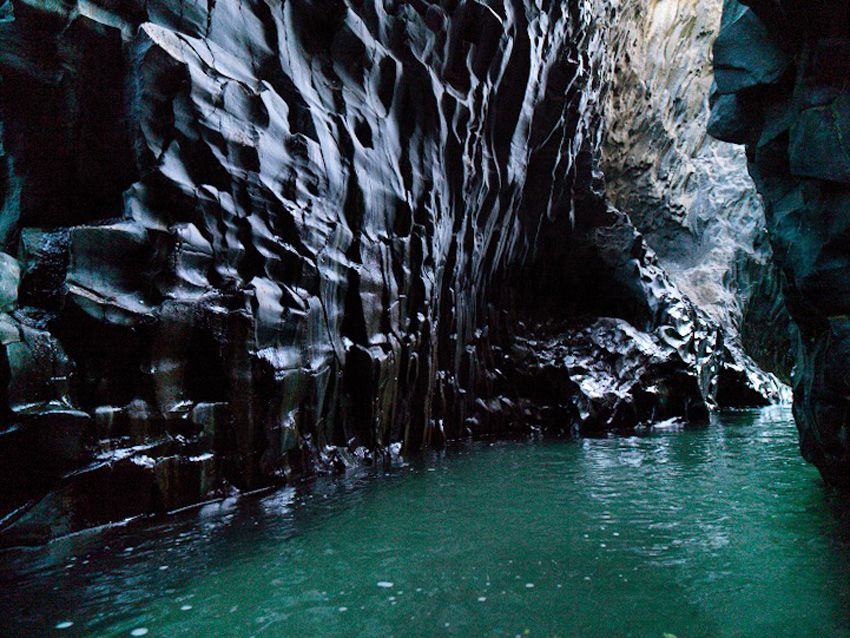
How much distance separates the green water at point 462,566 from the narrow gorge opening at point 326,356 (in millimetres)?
37

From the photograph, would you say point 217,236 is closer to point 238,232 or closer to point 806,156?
point 238,232

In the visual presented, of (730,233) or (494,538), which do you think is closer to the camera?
(494,538)

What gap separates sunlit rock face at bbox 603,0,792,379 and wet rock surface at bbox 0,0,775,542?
15391 mm

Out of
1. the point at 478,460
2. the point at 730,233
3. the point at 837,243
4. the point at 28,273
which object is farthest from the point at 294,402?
the point at 730,233

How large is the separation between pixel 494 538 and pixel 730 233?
2833 cm

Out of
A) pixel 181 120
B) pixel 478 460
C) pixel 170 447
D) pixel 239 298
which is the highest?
pixel 181 120

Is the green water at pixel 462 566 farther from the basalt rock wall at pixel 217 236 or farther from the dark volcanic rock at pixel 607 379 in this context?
the dark volcanic rock at pixel 607 379

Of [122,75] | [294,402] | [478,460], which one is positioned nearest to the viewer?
[122,75]

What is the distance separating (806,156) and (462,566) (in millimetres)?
5468

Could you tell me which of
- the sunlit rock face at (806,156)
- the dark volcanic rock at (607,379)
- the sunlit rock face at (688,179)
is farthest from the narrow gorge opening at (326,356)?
the sunlit rock face at (688,179)

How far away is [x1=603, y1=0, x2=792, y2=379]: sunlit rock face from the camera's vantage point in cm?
2734

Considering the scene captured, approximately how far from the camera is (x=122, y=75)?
21.6 feet

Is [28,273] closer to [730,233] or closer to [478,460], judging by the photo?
[478,460]

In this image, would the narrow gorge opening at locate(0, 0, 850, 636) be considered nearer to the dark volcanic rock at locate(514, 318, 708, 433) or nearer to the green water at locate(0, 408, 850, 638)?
the green water at locate(0, 408, 850, 638)
